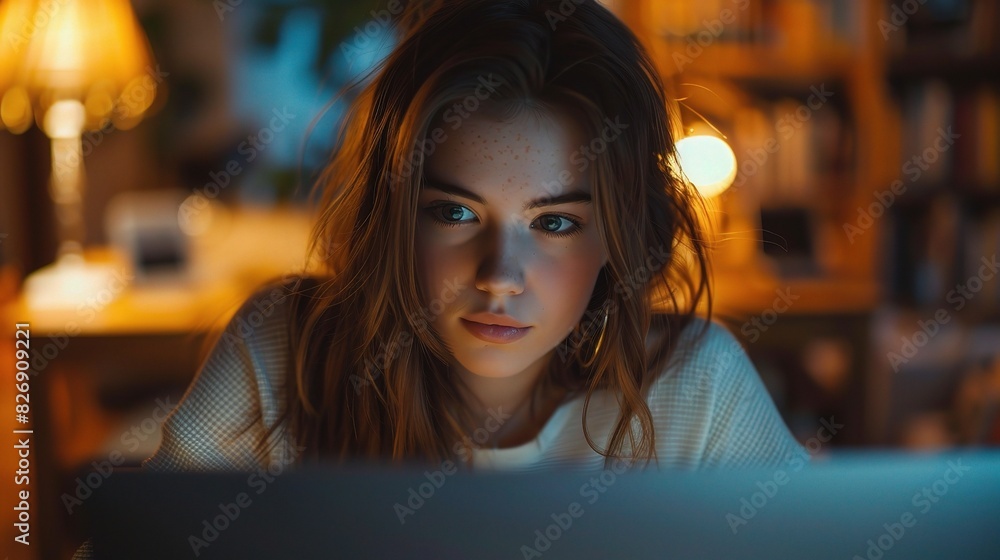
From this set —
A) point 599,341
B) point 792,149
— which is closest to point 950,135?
point 792,149

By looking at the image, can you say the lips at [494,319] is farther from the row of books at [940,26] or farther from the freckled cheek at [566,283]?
the row of books at [940,26]

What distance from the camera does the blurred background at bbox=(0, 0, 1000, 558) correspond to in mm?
2084

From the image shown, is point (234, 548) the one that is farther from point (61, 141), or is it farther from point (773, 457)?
point (61, 141)

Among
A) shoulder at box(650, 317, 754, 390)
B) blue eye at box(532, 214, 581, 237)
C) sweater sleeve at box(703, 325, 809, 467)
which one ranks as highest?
blue eye at box(532, 214, 581, 237)

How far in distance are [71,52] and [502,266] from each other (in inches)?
71.3

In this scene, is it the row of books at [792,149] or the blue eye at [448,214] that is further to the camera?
the row of books at [792,149]

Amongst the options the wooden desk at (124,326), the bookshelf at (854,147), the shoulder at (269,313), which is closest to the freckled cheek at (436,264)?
the shoulder at (269,313)

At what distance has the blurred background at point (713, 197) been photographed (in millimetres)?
2084

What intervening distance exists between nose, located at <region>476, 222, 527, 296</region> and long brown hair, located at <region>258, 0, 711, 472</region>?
0.08 meters

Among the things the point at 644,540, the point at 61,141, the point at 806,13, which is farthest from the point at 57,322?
the point at 806,13

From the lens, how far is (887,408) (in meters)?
2.57

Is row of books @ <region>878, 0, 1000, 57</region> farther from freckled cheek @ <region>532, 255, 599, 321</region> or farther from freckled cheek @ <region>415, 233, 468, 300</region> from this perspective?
freckled cheek @ <region>415, 233, 468, 300</region>

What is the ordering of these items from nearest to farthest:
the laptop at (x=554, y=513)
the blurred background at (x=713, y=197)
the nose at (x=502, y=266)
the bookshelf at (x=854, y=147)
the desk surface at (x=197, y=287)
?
1. the laptop at (x=554, y=513)
2. the nose at (x=502, y=266)
3. the desk surface at (x=197, y=287)
4. the blurred background at (x=713, y=197)
5. the bookshelf at (x=854, y=147)

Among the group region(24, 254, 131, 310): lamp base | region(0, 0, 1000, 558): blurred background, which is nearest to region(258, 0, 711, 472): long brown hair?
region(0, 0, 1000, 558): blurred background
